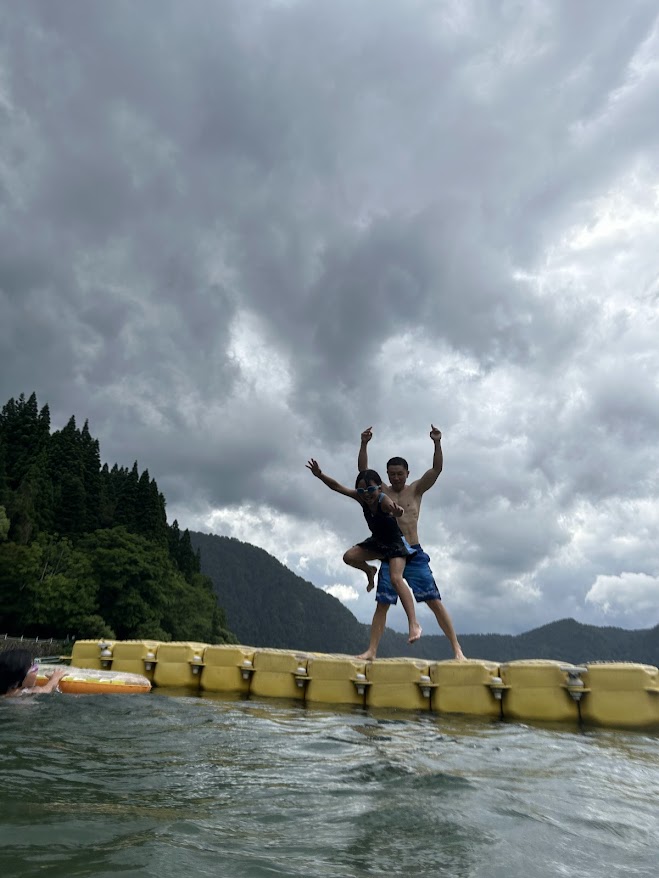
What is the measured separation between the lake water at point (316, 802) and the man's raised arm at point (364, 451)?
457cm

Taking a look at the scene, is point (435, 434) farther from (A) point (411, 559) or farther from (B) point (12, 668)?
(B) point (12, 668)

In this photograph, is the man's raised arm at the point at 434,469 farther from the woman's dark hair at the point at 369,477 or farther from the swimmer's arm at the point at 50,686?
the swimmer's arm at the point at 50,686

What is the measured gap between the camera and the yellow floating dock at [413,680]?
26.3ft

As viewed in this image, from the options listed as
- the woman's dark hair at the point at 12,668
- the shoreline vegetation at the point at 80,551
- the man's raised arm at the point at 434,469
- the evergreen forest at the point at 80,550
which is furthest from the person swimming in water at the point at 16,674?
the evergreen forest at the point at 80,550

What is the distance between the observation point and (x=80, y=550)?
63000mm

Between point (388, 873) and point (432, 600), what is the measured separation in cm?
798

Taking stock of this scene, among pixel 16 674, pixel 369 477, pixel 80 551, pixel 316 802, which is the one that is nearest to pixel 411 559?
pixel 369 477

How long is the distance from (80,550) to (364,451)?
2413 inches

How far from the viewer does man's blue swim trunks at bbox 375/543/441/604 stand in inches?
402

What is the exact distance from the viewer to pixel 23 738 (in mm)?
5324

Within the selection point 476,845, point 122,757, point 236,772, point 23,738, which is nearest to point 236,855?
point 476,845

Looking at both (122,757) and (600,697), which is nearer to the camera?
(122,757)

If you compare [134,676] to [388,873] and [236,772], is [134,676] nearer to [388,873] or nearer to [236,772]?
[236,772]

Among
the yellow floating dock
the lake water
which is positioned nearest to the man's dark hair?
the yellow floating dock
